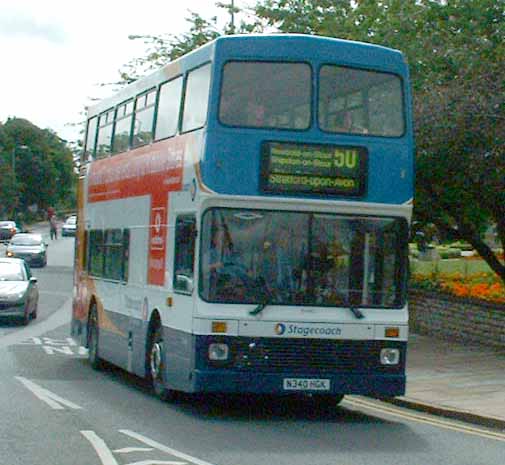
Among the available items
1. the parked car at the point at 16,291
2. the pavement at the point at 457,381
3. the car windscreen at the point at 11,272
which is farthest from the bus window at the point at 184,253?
the car windscreen at the point at 11,272

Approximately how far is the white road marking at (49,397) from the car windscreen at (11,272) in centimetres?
1408

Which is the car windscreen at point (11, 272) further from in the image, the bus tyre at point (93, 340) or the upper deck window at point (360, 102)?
the upper deck window at point (360, 102)

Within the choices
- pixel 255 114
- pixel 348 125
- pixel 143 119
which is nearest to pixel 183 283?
pixel 255 114

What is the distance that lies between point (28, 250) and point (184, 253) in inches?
1923

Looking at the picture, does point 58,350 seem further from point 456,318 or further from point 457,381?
point 457,381

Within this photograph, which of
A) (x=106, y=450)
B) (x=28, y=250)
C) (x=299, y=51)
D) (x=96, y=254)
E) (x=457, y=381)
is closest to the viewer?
(x=106, y=450)

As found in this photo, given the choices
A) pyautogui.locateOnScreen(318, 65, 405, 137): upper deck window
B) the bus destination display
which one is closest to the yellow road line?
the bus destination display

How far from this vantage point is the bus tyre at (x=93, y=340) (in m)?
21.2

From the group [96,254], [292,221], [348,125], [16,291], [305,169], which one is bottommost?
[16,291]

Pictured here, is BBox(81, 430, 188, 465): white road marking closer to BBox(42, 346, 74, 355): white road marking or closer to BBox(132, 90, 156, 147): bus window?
BBox(132, 90, 156, 147): bus window

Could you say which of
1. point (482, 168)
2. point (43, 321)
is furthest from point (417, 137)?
point (43, 321)

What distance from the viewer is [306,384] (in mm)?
14484

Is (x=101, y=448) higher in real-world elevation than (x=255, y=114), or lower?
lower

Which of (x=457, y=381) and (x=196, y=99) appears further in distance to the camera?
(x=457, y=381)
